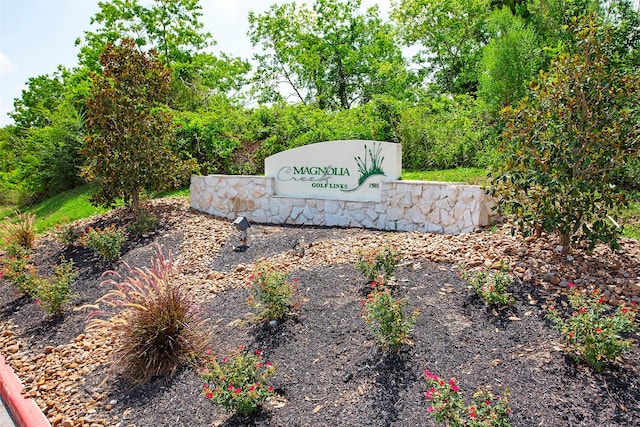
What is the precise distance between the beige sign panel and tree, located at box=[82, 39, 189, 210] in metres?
2.13

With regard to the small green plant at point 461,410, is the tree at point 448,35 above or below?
above

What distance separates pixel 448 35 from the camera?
21.0m

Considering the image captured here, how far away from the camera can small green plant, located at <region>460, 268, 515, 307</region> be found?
4125mm

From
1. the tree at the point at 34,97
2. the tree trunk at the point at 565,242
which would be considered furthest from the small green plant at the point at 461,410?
the tree at the point at 34,97

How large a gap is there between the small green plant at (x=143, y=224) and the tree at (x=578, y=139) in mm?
5655

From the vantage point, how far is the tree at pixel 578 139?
453 cm

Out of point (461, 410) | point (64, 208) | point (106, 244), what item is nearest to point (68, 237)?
point (106, 244)

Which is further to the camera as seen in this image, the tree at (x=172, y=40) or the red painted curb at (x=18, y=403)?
the tree at (x=172, y=40)

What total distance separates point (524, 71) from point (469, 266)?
7.36 metres

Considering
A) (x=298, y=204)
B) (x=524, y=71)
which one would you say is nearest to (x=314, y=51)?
(x=524, y=71)

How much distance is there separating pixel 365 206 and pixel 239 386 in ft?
16.0

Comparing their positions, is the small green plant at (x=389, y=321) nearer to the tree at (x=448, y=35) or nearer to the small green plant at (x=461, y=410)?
the small green plant at (x=461, y=410)

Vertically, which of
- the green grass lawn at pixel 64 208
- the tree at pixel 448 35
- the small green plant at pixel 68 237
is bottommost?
the green grass lawn at pixel 64 208

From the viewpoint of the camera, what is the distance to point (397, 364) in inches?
141
